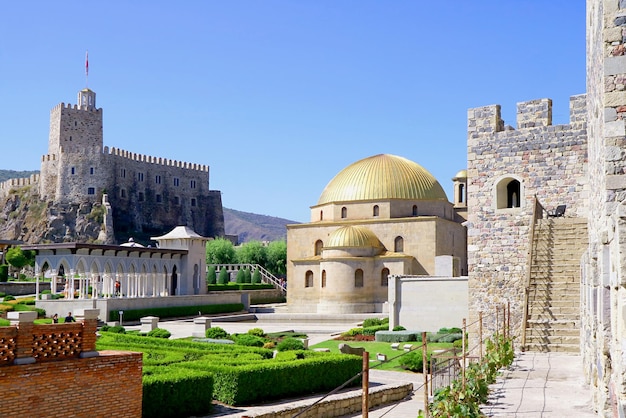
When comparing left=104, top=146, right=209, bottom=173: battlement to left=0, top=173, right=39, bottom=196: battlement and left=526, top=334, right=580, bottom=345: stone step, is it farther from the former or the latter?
left=526, top=334, right=580, bottom=345: stone step

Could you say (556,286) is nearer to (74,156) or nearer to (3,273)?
(3,273)

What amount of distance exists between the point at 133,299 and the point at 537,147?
2317cm

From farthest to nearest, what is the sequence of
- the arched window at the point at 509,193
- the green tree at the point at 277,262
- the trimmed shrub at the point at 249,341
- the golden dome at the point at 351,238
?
the green tree at the point at 277,262
the golden dome at the point at 351,238
the trimmed shrub at the point at 249,341
the arched window at the point at 509,193

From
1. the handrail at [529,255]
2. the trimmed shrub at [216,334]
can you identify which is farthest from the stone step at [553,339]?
the trimmed shrub at [216,334]

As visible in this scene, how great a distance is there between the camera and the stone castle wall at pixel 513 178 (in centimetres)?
2014

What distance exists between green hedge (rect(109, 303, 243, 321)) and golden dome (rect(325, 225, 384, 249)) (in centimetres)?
736

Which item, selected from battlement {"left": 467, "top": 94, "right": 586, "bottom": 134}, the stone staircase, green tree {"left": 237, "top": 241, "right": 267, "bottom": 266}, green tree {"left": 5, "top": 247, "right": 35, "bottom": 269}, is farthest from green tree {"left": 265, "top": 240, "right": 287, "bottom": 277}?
the stone staircase

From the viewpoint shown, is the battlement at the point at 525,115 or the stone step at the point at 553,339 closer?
the stone step at the point at 553,339

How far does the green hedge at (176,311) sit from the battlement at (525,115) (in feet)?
68.7

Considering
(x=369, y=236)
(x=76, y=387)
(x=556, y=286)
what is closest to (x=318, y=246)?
(x=369, y=236)

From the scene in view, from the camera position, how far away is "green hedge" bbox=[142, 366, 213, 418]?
12141mm

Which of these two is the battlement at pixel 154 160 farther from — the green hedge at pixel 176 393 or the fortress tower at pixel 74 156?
the green hedge at pixel 176 393

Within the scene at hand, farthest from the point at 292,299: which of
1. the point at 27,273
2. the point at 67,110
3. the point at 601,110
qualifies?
the point at 67,110

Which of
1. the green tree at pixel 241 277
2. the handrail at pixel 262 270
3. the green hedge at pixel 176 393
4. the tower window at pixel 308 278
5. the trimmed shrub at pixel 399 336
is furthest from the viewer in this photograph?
the handrail at pixel 262 270
